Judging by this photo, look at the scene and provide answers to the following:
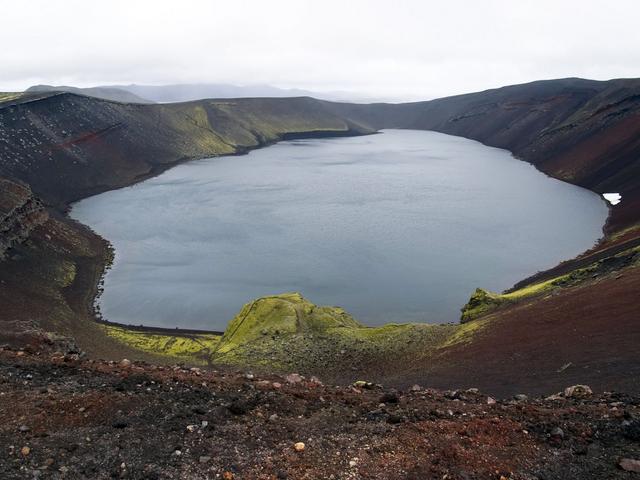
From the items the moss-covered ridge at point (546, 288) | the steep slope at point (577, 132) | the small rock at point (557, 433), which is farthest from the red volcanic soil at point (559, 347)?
the steep slope at point (577, 132)

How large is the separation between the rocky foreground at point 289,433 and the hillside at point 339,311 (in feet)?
15.0

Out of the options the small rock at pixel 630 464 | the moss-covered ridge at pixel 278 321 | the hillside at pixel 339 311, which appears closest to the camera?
the small rock at pixel 630 464

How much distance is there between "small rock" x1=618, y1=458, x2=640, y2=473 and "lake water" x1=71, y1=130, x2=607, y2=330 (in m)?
24.4

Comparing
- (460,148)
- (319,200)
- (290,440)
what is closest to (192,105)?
(460,148)

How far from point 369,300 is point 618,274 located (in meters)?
16.2

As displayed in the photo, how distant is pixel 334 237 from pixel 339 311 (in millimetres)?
23269

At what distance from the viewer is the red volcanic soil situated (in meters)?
15.4

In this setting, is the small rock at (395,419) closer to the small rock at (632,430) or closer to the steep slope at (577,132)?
the small rock at (632,430)

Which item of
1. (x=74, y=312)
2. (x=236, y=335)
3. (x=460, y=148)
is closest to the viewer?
(x=236, y=335)

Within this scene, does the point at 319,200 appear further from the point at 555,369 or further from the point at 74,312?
the point at 555,369

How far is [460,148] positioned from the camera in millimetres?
150125

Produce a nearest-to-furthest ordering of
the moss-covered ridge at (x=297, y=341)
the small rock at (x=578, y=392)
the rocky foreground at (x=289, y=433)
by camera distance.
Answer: the rocky foreground at (x=289, y=433), the small rock at (x=578, y=392), the moss-covered ridge at (x=297, y=341)

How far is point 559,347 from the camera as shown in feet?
59.6

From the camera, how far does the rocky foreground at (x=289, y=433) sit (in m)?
8.84
